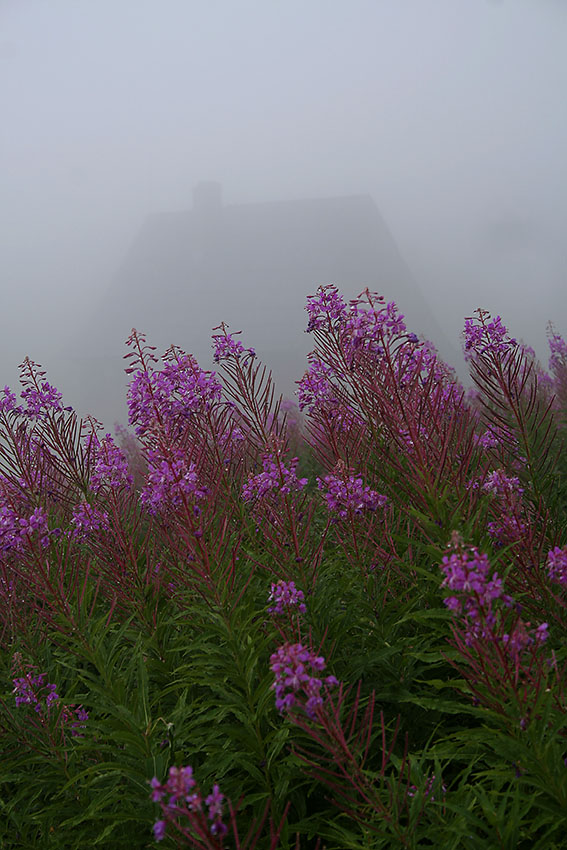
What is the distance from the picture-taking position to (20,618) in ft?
13.5

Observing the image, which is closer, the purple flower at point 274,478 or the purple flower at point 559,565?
the purple flower at point 559,565

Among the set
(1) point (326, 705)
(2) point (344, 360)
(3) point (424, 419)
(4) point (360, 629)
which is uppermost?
(2) point (344, 360)

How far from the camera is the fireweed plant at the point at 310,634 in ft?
7.50

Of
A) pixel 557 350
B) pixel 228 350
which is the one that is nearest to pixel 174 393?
pixel 228 350

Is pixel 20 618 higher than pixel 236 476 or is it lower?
lower

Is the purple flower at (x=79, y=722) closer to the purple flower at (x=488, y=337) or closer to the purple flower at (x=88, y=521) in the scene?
the purple flower at (x=88, y=521)

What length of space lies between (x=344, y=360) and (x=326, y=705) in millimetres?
2294

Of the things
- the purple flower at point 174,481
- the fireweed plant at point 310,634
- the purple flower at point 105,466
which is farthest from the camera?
the purple flower at point 105,466

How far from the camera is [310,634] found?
253cm

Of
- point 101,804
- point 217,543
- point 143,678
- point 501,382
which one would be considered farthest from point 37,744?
point 501,382

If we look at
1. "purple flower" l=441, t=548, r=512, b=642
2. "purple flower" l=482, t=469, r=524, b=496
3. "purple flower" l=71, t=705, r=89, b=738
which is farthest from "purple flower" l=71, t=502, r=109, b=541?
"purple flower" l=441, t=548, r=512, b=642

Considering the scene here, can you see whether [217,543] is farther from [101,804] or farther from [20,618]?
[20,618]

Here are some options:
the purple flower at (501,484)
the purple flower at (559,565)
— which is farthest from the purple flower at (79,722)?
the purple flower at (501,484)

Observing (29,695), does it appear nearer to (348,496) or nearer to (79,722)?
(79,722)
